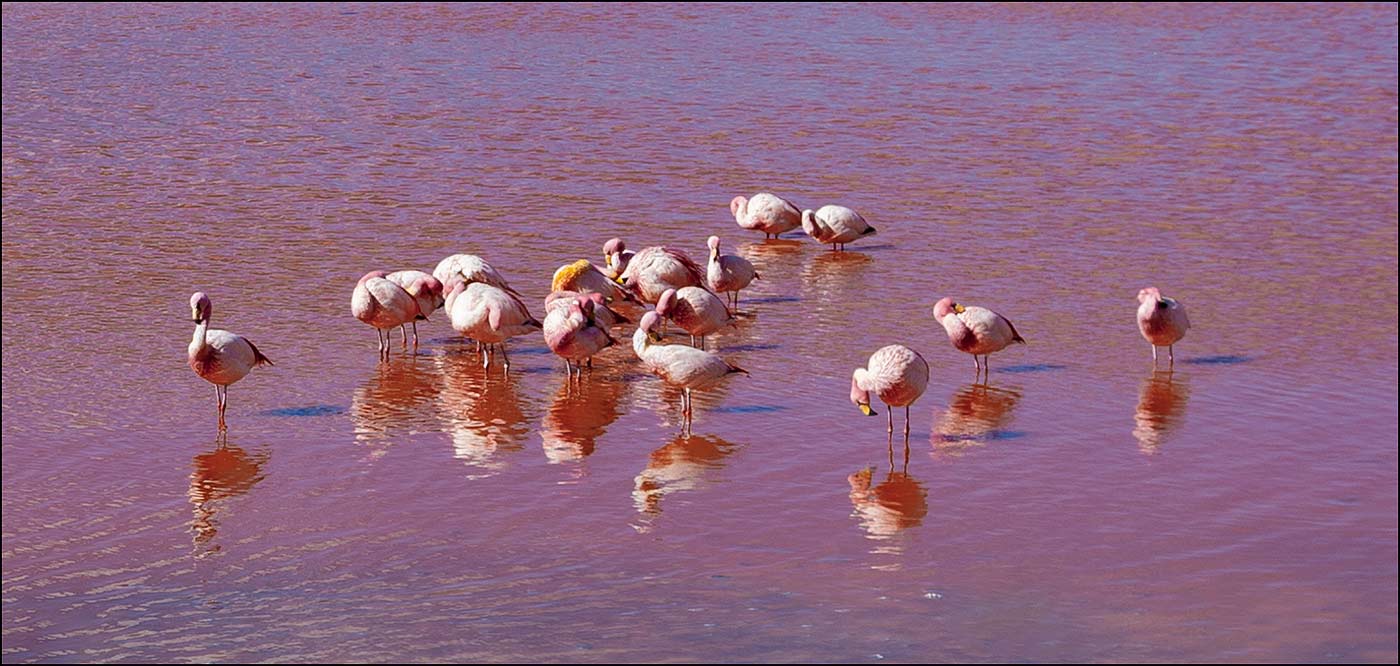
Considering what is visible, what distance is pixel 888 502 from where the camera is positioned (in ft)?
41.0

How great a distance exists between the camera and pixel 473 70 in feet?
101

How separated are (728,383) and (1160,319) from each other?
3.67 metres

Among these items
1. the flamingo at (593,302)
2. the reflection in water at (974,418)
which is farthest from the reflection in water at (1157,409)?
the flamingo at (593,302)

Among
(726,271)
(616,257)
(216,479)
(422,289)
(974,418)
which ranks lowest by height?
(216,479)

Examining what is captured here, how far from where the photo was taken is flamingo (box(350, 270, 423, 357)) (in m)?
16.1

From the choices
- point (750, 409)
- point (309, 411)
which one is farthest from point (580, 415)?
point (309, 411)

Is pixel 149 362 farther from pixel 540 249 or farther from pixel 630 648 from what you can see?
pixel 630 648

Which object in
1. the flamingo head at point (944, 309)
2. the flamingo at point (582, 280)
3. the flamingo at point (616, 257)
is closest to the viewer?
the flamingo head at point (944, 309)

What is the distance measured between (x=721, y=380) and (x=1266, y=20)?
23.3 meters

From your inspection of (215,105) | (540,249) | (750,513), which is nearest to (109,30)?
(215,105)

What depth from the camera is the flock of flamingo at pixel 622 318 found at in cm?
1430

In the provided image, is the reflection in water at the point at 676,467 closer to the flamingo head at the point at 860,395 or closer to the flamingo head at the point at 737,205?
the flamingo head at the point at 860,395

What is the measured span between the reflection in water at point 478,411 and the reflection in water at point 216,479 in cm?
149

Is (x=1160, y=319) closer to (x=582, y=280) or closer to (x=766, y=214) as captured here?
(x=582, y=280)
